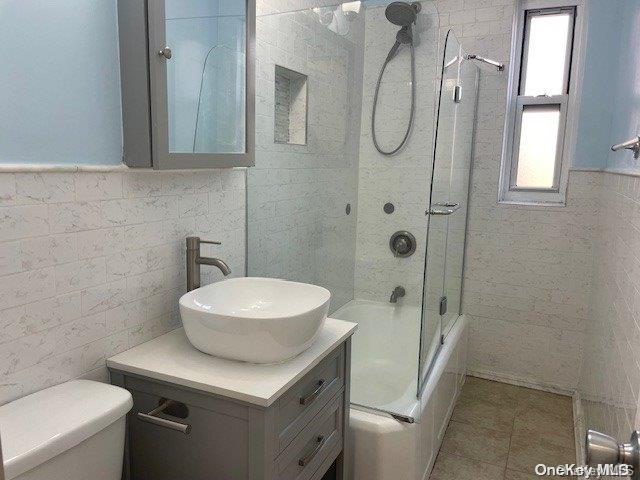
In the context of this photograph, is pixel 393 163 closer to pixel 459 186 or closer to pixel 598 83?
pixel 459 186

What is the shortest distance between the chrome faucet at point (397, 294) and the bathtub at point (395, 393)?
0.14ft

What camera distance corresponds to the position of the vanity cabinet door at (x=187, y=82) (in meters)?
1.37

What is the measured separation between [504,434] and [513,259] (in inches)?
40.8

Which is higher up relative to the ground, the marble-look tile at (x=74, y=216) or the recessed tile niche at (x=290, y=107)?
the recessed tile niche at (x=290, y=107)

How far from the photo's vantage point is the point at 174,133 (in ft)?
5.08

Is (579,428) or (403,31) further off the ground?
(403,31)

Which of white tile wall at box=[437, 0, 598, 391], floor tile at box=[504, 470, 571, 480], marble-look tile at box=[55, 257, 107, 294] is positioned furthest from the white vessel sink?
white tile wall at box=[437, 0, 598, 391]

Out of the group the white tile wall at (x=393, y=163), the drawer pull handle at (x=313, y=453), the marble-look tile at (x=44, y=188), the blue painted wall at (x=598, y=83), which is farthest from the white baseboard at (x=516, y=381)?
the marble-look tile at (x=44, y=188)

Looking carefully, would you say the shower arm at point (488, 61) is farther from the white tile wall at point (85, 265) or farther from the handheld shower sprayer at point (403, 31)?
the white tile wall at point (85, 265)

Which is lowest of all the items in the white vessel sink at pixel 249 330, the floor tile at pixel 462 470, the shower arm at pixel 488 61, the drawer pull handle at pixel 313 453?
the floor tile at pixel 462 470

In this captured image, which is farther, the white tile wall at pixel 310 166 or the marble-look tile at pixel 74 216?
the white tile wall at pixel 310 166

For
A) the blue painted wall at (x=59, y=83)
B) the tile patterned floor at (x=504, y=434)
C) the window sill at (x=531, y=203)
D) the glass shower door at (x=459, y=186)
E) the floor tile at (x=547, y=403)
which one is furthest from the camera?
the window sill at (x=531, y=203)

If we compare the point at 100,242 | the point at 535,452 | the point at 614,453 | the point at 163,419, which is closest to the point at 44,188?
the point at 100,242

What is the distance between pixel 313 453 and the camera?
1514 millimetres
